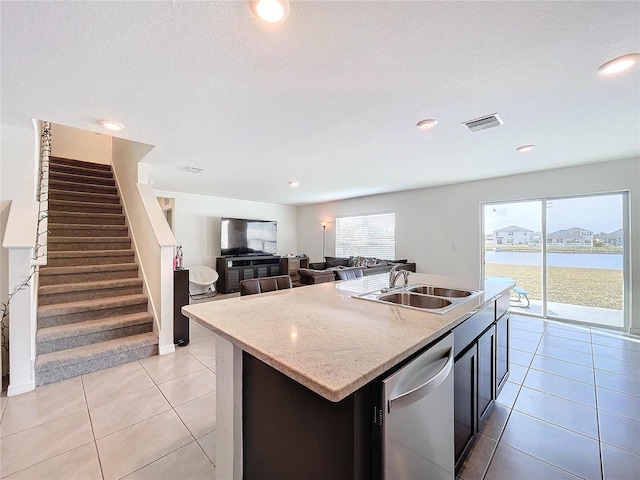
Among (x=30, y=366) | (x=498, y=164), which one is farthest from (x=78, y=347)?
(x=498, y=164)

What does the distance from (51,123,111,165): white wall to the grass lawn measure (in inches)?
334

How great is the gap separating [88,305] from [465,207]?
5798mm

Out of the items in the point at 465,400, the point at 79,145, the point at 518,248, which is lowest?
the point at 465,400

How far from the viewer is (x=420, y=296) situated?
191 centimetres

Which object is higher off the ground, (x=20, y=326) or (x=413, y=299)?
(x=413, y=299)

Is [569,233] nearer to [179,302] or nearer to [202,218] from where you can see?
[179,302]

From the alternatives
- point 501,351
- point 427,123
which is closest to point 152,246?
point 427,123

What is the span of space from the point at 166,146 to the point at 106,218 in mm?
2087

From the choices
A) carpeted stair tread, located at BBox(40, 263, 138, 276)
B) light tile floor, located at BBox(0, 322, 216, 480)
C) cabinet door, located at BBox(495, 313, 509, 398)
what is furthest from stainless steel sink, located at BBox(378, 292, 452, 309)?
carpeted stair tread, located at BBox(40, 263, 138, 276)

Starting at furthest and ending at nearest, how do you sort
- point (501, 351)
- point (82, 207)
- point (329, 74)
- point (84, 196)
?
point (84, 196)
point (82, 207)
point (501, 351)
point (329, 74)

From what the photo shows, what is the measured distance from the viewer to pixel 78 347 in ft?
8.72

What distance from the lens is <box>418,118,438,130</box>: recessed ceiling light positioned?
7.82 ft

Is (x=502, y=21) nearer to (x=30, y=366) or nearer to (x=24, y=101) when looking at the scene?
(x=24, y=101)

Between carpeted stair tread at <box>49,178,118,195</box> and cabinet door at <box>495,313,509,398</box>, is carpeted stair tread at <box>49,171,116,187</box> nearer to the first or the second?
carpeted stair tread at <box>49,178,118,195</box>
